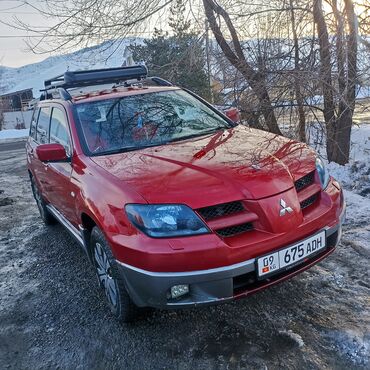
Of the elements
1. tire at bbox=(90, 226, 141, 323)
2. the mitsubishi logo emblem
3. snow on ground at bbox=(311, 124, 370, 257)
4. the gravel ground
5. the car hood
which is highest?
the car hood

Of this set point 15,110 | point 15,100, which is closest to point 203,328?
point 15,110

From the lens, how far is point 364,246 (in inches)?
151

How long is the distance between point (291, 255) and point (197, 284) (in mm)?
666

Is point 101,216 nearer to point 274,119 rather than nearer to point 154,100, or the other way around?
point 154,100

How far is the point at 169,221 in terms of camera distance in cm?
246

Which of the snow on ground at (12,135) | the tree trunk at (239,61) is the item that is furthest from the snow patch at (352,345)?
the snow on ground at (12,135)

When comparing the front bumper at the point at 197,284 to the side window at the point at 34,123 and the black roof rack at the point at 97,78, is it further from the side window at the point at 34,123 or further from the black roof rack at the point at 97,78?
the side window at the point at 34,123

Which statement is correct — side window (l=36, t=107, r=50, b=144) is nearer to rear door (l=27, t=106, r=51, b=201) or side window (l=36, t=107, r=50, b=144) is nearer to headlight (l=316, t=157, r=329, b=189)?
rear door (l=27, t=106, r=51, b=201)

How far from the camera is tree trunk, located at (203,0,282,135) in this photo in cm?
693

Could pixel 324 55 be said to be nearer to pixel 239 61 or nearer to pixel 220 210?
pixel 239 61

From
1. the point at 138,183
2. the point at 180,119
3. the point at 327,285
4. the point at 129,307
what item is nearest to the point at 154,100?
the point at 180,119

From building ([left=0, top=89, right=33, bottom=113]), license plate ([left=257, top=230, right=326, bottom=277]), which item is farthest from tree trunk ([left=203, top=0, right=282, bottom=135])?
building ([left=0, top=89, right=33, bottom=113])

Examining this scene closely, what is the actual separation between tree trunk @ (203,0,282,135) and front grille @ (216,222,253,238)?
4.81 metres

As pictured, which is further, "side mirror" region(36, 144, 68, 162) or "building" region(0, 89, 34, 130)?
"building" region(0, 89, 34, 130)
